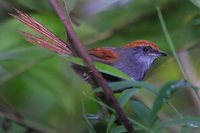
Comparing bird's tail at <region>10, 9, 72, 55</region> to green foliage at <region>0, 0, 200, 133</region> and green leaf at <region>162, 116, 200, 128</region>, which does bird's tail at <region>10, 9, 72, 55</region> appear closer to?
green leaf at <region>162, 116, 200, 128</region>

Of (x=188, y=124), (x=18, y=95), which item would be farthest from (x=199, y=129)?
(x=18, y=95)

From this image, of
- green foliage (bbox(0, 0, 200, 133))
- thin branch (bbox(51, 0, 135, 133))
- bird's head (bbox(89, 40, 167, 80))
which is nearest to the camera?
thin branch (bbox(51, 0, 135, 133))

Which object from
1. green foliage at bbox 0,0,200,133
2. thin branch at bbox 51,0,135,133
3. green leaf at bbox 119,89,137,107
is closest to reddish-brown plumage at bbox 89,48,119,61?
green foliage at bbox 0,0,200,133

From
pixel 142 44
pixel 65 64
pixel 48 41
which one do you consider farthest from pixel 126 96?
pixel 65 64

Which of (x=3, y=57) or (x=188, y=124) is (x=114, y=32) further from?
(x=188, y=124)

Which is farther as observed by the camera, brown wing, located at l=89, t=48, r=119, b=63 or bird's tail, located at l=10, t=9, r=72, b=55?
brown wing, located at l=89, t=48, r=119, b=63
